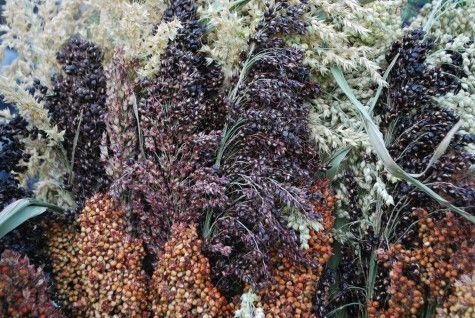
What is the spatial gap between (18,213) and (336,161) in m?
0.94

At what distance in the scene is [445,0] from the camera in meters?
1.81

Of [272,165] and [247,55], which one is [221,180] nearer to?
[272,165]

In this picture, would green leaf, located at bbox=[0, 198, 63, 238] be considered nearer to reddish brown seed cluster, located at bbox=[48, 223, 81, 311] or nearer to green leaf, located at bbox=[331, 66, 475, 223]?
reddish brown seed cluster, located at bbox=[48, 223, 81, 311]

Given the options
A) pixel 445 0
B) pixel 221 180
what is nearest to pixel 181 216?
pixel 221 180

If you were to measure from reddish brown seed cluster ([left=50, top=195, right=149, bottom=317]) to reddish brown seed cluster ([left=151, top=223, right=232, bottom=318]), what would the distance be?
0.08m

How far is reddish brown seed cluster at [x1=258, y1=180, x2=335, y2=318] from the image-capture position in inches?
58.4

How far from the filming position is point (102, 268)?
5.00ft

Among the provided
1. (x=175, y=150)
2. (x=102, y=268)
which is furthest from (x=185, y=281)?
(x=175, y=150)

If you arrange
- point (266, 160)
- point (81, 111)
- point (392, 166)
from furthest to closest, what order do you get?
point (81, 111) < point (266, 160) < point (392, 166)

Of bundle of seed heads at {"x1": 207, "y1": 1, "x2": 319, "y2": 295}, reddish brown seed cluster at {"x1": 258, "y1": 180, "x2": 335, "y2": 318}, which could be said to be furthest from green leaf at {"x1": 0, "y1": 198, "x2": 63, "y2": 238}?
reddish brown seed cluster at {"x1": 258, "y1": 180, "x2": 335, "y2": 318}

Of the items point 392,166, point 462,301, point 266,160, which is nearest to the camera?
point 462,301

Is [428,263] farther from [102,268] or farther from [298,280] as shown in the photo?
[102,268]

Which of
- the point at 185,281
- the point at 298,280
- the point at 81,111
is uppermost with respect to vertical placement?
the point at 81,111

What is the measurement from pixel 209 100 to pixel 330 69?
1.27 feet
